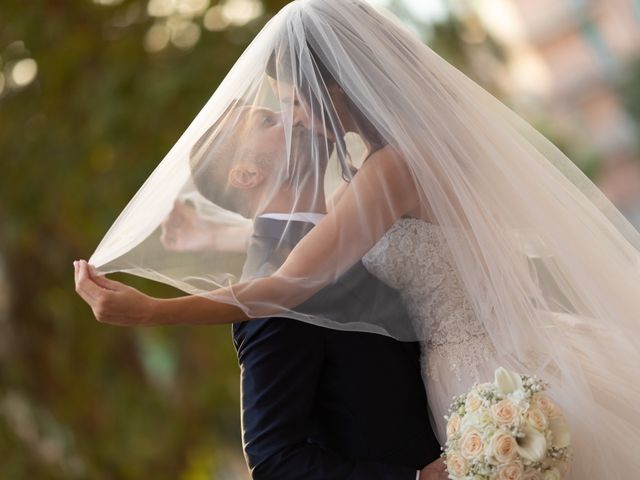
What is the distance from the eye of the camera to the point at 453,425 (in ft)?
7.86

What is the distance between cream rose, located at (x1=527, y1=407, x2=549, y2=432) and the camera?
7.59 ft

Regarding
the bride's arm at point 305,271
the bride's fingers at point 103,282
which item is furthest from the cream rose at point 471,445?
the bride's fingers at point 103,282

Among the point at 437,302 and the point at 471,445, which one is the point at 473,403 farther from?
the point at 437,302

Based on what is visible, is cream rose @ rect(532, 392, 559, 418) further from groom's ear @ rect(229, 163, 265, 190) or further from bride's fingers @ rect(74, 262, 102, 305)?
bride's fingers @ rect(74, 262, 102, 305)

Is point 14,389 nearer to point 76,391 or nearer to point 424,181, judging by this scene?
point 76,391

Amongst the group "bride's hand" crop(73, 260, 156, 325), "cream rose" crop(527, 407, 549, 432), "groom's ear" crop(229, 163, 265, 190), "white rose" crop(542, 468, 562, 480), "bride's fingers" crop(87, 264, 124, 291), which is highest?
"groom's ear" crop(229, 163, 265, 190)

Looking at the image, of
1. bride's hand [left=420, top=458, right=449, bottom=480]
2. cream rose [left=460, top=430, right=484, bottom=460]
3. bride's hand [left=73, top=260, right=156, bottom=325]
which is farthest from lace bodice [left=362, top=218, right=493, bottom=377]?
bride's hand [left=73, top=260, right=156, bottom=325]

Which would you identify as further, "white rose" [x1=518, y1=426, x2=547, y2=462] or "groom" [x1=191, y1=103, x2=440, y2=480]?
"groom" [x1=191, y1=103, x2=440, y2=480]

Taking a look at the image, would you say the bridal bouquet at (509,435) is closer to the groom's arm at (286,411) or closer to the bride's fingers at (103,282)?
the groom's arm at (286,411)

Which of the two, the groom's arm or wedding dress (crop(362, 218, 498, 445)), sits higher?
wedding dress (crop(362, 218, 498, 445))

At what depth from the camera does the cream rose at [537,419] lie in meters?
2.31

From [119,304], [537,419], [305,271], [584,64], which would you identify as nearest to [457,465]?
[537,419]

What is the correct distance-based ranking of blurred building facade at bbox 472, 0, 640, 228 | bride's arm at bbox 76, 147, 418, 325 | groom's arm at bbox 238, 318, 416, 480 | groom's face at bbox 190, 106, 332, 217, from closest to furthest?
bride's arm at bbox 76, 147, 418, 325, groom's arm at bbox 238, 318, 416, 480, groom's face at bbox 190, 106, 332, 217, blurred building facade at bbox 472, 0, 640, 228

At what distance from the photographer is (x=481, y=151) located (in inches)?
107
